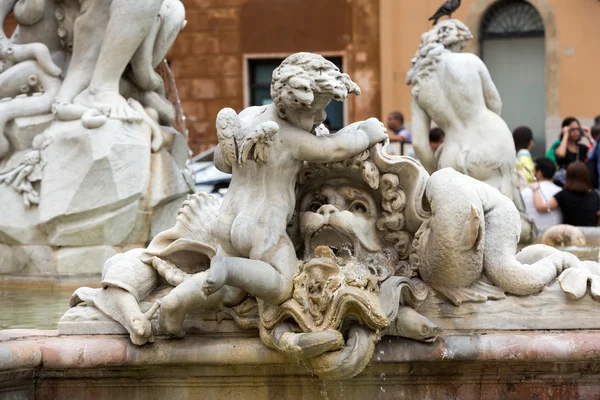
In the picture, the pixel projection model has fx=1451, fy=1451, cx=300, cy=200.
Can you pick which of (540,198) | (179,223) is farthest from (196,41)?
(179,223)

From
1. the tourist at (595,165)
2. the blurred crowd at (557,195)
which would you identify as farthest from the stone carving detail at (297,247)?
the tourist at (595,165)

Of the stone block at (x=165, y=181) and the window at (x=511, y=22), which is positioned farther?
the window at (x=511, y=22)

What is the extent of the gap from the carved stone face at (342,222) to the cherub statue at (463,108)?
493 cm

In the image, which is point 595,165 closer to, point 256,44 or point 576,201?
point 576,201

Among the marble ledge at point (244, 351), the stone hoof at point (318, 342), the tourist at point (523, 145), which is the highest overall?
the stone hoof at point (318, 342)

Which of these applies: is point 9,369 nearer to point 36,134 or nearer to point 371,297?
point 371,297

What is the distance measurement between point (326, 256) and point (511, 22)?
21491mm

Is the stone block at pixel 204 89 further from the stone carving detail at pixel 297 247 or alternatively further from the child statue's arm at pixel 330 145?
the child statue's arm at pixel 330 145

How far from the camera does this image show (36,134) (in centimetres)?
815

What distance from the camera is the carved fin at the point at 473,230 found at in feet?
14.0

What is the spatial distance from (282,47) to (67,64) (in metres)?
17.9

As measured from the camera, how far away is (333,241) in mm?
4469

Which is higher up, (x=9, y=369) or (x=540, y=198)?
(x=9, y=369)

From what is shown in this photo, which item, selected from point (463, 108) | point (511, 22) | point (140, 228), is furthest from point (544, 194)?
point (511, 22)
